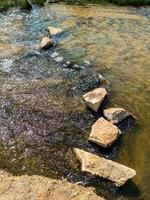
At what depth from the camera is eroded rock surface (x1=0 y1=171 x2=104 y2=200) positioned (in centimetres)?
885

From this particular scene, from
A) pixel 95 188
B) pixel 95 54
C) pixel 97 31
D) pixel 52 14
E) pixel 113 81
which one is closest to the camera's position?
pixel 95 188

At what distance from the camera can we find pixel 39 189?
356 inches

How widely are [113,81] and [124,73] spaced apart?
70cm

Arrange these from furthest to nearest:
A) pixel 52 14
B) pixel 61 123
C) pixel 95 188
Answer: pixel 52 14 → pixel 61 123 → pixel 95 188

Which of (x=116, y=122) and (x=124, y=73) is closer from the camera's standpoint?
(x=116, y=122)

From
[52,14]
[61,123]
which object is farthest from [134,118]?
[52,14]

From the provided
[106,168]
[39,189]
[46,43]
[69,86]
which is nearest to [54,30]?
[46,43]

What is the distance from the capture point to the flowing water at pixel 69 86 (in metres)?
9.98

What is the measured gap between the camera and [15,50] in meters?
15.2

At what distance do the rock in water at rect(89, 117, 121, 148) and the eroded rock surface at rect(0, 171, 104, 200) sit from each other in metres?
1.55

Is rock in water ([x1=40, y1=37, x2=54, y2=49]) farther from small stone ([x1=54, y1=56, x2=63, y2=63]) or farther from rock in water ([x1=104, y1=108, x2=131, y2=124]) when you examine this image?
rock in water ([x1=104, y1=108, x2=131, y2=124])

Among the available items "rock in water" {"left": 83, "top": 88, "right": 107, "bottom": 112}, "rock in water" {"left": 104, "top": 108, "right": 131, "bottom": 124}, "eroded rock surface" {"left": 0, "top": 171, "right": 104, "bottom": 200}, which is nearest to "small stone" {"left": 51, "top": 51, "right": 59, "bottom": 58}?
"rock in water" {"left": 83, "top": 88, "right": 107, "bottom": 112}

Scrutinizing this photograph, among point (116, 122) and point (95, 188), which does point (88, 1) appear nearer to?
point (116, 122)

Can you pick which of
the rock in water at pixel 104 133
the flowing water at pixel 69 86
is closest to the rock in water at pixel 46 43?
the flowing water at pixel 69 86
